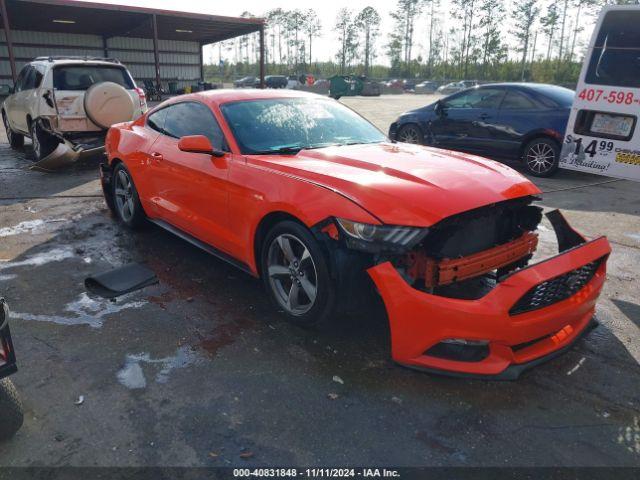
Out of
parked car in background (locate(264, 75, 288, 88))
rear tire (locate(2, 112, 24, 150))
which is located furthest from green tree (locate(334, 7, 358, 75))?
rear tire (locate(2, 112, 24, 150))

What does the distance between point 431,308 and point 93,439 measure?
1.80 metres

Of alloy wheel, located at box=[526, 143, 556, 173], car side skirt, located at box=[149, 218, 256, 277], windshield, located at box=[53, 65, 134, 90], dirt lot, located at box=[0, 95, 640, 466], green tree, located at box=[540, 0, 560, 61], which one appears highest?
green tree, located at box=[540, 0, 560, 61]

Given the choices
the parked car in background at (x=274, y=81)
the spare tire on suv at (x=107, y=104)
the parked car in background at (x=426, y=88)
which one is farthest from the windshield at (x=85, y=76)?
the parked car in background at (x=426, y=88)

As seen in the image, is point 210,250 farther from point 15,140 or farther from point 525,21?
point 525,21

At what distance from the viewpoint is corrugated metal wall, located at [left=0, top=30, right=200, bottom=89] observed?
88.6 feet

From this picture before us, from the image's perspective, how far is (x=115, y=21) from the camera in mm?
25281

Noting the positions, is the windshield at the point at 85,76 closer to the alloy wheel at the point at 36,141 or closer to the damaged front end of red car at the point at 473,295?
the alloy wheel at the point at 36,141

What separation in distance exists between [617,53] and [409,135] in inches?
232

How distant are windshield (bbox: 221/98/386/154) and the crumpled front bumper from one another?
1.61m

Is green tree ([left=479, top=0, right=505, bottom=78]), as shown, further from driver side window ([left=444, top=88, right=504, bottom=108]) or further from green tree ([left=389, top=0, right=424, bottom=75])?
driver side window ([left=444, top=88, right=504, bottom=108])

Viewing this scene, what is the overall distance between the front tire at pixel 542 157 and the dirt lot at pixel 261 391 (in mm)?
4411

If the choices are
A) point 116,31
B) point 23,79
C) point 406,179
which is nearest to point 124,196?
point 406,179

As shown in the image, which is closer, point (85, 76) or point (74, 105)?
point (74, 105)

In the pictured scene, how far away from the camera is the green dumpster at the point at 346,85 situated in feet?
129
